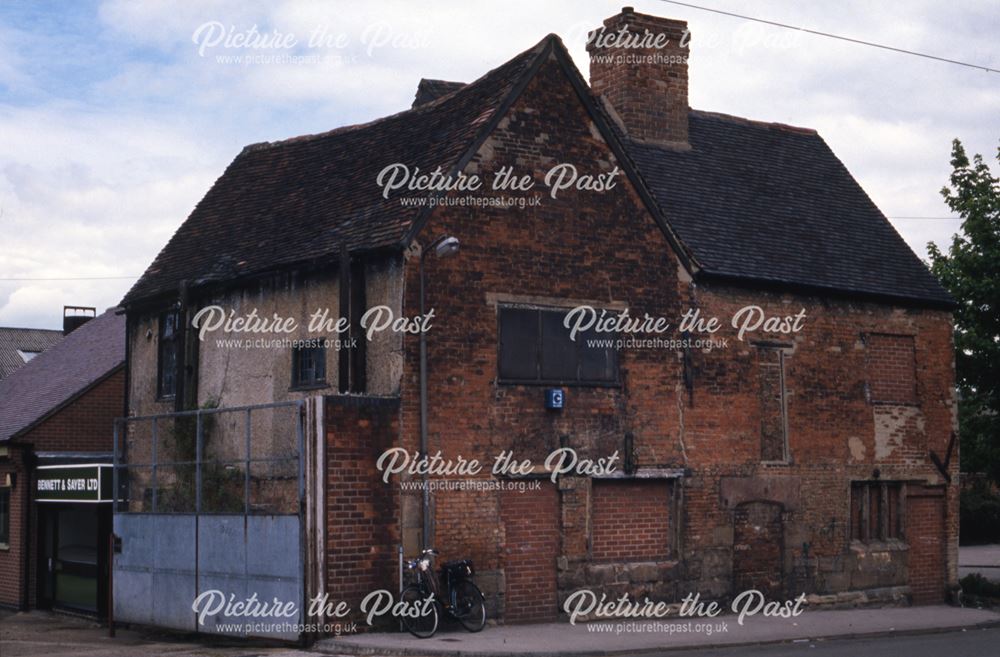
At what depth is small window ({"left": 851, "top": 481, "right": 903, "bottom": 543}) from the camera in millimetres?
24062

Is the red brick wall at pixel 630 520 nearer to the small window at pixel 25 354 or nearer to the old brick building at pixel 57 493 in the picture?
the old brick building at pixel 57 493

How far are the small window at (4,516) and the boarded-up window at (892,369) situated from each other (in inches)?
726

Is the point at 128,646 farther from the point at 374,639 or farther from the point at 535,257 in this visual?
the point at 535,257

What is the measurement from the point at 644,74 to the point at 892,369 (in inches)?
304

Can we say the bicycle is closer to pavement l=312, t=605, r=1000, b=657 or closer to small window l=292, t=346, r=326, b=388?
pavement l=312, t=605, r=1000, b=657

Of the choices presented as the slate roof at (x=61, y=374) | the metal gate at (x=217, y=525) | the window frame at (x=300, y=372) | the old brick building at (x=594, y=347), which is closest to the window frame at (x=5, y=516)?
the slate roof at (x=61, y=374)

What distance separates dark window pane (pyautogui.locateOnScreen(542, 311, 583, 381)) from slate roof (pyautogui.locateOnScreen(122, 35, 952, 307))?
2859 millimetres

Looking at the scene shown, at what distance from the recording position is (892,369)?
24.7 meters

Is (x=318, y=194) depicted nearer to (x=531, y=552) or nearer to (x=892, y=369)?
(x=531, y=552)

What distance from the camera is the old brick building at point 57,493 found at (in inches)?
966

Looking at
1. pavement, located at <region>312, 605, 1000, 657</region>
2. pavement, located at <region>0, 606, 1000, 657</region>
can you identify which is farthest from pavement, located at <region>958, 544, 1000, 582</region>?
pavement, located at <region>0, 606, 1000, 657</region>

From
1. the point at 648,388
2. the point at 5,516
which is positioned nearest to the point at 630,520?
the point at 648,388

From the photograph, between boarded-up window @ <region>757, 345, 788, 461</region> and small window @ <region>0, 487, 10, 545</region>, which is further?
small window @ <region>0, 487, 10, 545</region>

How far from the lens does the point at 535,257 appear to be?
20.0m
